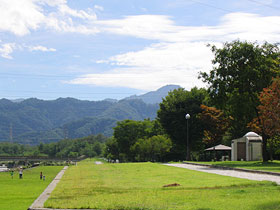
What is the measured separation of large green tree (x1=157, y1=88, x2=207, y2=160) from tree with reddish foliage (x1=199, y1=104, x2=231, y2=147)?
1.05 metres

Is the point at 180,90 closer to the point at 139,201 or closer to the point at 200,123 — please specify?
the point at 200,123

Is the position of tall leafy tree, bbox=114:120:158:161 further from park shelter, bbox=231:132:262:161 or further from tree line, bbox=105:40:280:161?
park shelter, bbox=231:132:262:161

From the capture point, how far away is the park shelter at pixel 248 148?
44250 mm

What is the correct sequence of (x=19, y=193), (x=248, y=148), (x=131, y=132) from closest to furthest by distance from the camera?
1. (x=19, y=193)
2. (x=248, y=148)
3. (x=131, y=132)

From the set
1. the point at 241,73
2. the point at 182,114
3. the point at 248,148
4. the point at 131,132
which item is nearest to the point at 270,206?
the point at 241,73

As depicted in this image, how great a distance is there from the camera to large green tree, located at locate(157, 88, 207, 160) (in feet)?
207

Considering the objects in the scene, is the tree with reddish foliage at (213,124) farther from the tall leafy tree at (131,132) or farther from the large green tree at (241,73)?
the tall leafy tree at (131,132)

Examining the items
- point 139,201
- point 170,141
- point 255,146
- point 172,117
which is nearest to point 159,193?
point 139,201

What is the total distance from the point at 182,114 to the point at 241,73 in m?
24.5

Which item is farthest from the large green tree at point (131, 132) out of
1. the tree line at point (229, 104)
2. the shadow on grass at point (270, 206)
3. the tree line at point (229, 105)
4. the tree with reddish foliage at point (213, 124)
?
the shadow on grass at point (270, 206)

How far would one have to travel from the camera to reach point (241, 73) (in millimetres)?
39188

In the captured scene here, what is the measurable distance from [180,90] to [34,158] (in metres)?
92.5

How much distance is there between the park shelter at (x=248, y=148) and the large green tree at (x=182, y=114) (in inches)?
626

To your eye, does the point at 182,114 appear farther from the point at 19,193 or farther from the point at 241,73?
the point at 19,193
